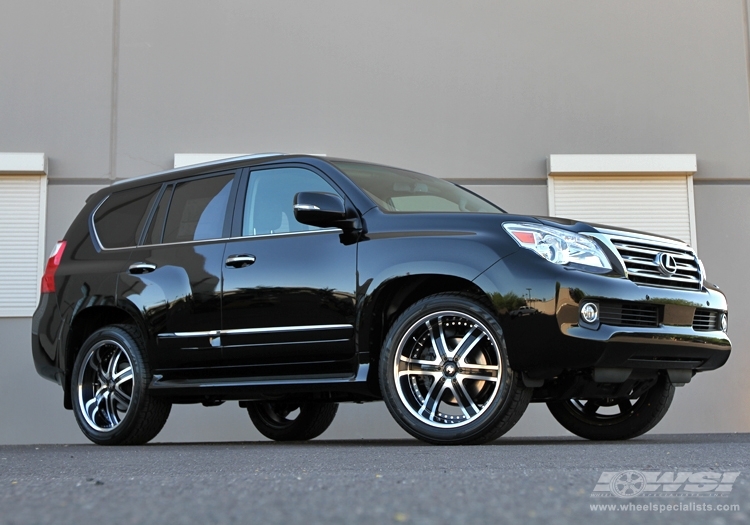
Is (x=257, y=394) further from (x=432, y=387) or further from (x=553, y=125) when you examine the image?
(x=553, y=125)

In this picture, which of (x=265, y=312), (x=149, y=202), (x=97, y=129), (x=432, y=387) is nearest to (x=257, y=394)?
(x=265, y=312)

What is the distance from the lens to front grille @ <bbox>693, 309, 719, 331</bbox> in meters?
5.89

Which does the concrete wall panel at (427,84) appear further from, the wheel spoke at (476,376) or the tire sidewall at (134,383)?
the wheel spoke at (476,376)

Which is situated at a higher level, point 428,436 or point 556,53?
point 556,53

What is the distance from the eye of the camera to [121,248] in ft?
24.1

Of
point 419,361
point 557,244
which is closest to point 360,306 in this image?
point 419,361

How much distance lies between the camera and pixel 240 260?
646cm

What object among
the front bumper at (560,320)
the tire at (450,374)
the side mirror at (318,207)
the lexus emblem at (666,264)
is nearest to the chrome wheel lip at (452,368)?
the tire at (450,374)

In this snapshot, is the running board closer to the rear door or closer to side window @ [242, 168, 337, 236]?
the rear door

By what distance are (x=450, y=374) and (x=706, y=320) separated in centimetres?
158

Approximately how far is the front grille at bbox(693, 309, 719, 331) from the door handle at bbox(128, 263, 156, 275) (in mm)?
3419

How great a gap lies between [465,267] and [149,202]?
2845 millimetres

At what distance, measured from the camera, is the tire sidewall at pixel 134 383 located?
22.3ft

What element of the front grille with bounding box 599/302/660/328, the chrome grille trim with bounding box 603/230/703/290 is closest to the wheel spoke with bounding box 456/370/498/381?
the front grille with bounding box 599/302/660/328
